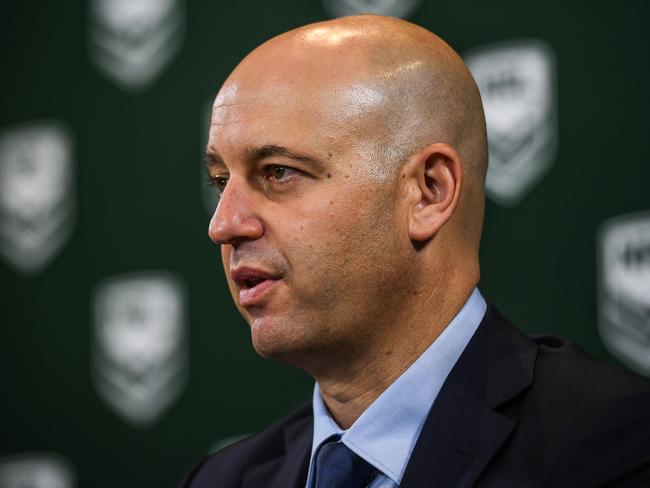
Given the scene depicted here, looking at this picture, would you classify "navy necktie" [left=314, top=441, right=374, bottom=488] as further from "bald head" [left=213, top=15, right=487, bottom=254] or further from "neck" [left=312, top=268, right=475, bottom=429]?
"bald head" [left=213, top=15, right=487, bottom=254]

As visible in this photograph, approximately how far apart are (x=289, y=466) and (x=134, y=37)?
1.27 meters

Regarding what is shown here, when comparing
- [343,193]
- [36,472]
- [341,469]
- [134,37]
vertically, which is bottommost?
[36,472]

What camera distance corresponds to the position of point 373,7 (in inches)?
72.2

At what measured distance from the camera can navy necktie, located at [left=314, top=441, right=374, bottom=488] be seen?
1086 mm

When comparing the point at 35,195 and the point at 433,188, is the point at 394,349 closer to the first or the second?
the point at 433,188

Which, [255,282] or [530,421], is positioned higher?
[255,282]

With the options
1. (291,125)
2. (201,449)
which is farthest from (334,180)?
(201,449)

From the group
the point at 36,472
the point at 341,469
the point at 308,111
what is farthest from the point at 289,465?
the point at 36,472

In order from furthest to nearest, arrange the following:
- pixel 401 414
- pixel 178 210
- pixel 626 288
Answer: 1. pixel 178 210
2. pixel 626 288
3. pixel 401 414

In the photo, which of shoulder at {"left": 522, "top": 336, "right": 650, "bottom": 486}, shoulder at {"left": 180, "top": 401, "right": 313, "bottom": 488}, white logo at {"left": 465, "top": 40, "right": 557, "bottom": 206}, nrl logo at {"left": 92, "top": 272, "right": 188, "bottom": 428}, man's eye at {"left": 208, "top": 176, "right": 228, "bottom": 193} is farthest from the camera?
nrl logo at {"left": 92, "top": 272, "right": 188, "bottom": 428}

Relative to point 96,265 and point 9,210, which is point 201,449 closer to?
point 96,265

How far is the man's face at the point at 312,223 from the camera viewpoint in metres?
1.05

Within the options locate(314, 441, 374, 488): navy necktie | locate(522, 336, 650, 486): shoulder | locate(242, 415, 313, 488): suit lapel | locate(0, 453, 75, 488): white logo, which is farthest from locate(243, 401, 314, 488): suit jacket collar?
locate(0, 453, 75, 488): white logo

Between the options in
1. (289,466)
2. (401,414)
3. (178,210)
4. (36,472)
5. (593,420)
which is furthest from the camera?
(36,472)
